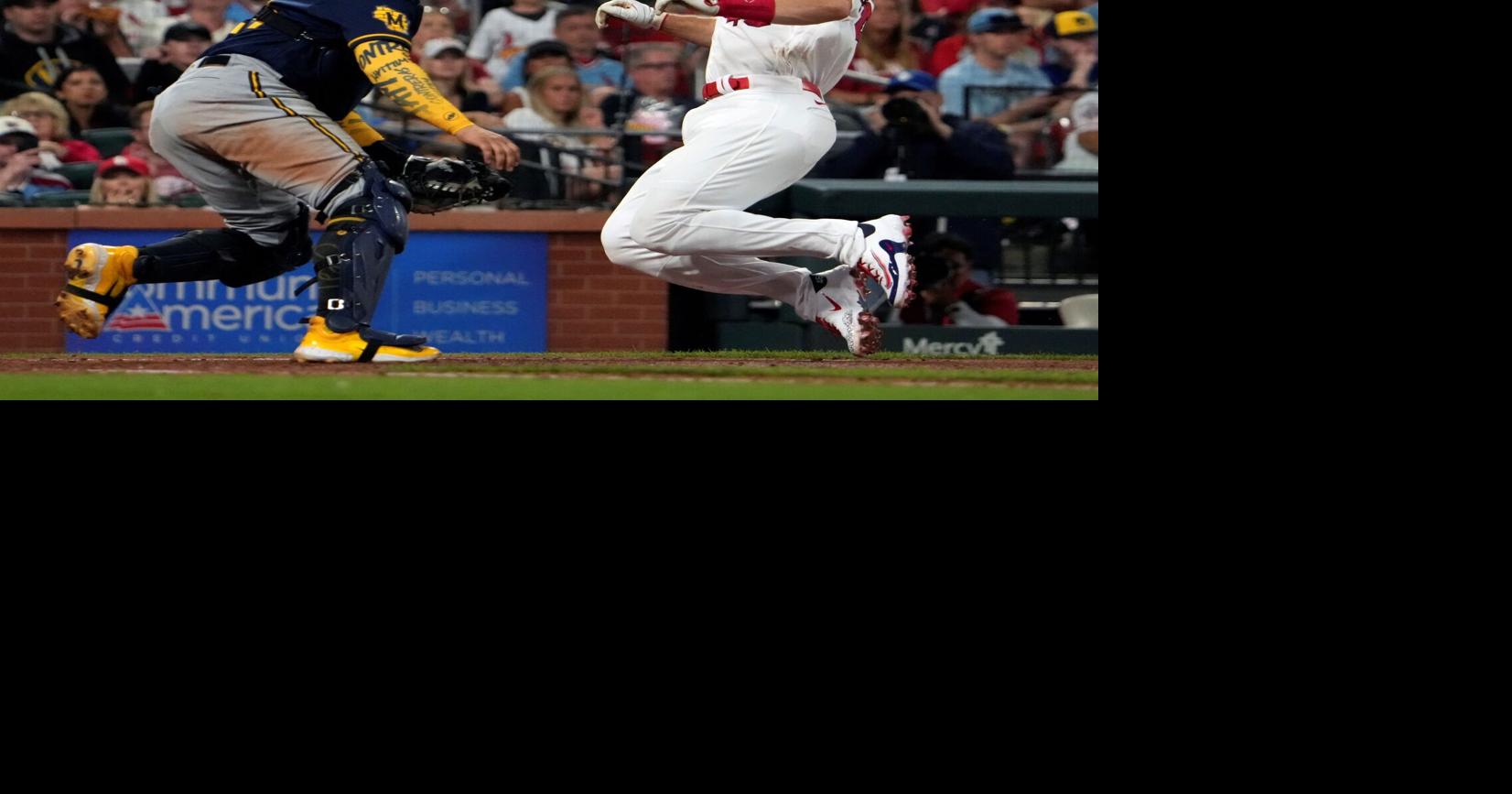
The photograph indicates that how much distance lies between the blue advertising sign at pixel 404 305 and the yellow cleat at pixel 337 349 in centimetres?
221

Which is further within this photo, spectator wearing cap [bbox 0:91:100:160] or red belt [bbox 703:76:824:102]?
spectator wearing cap [bbox 0:91:100:160]

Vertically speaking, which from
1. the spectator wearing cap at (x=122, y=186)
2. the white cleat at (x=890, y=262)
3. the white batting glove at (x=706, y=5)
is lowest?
the white cleat at (x=890, y=262)

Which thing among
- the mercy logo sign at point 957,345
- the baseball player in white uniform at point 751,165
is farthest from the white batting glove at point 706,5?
the mercy logo sign at point 957,345

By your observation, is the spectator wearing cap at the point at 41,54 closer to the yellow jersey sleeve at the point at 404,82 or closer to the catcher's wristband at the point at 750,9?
the yellow jersey sleeve at the point at 404,82

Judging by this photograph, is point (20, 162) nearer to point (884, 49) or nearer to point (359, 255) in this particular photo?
point (359, 255)

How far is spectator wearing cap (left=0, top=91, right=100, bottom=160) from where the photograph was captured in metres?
8.24

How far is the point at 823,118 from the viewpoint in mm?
6031

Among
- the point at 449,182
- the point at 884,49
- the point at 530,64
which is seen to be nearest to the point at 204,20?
the point at 530,64

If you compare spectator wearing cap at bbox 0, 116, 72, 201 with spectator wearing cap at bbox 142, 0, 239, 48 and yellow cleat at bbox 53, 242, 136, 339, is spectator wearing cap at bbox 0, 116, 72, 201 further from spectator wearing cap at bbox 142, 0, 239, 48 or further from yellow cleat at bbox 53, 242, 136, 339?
yellow cleat at bbox 53, 242, 136, 339

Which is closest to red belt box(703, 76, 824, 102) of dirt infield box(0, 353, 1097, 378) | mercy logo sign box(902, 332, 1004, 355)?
dirt infield box(0, 353, 1097, 378)

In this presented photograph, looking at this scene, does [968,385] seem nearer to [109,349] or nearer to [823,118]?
[823,118]

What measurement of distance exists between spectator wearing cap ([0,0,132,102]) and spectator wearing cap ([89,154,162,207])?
1.84 ft

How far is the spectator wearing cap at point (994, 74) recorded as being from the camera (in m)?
8.86

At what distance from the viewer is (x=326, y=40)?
227 inches
